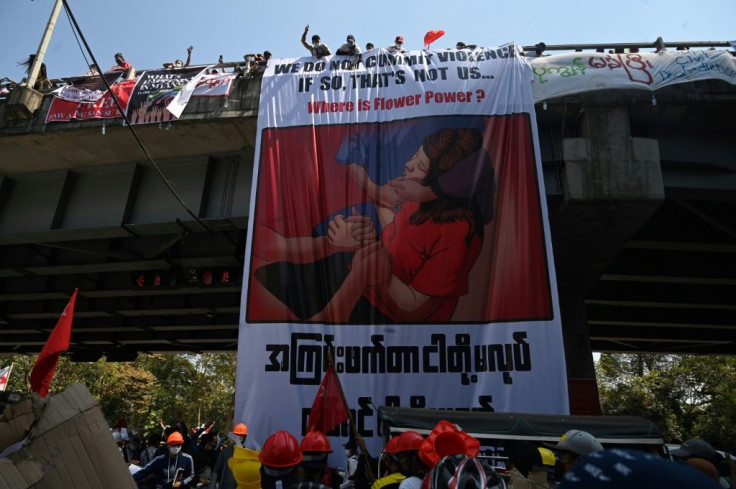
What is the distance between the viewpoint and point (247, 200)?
985 centimetres

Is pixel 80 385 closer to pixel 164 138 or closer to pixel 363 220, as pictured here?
pixel 363 220

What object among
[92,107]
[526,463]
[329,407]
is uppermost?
[92,107]

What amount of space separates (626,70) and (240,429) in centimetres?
833

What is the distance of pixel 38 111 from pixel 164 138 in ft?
8.14

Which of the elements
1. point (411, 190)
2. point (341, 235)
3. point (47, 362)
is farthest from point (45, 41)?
point (47, 362)

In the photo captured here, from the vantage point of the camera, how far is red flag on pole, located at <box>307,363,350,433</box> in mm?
6105

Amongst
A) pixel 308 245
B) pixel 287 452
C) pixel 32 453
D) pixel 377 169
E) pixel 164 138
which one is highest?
pixel 164 138

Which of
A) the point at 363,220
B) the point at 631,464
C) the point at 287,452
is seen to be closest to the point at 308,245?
the point at 363,220

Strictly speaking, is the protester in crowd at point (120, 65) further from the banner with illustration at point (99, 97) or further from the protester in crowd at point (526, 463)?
the protester in crowd at point (526, 463)

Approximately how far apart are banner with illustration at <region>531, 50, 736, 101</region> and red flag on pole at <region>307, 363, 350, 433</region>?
19.1ft

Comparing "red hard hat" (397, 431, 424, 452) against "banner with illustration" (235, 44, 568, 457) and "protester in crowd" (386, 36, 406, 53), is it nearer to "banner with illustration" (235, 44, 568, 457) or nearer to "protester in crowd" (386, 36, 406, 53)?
"banner with illustration" (235, 44, 568, 457)

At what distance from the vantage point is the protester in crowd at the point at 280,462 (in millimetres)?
3775

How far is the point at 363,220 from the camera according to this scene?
809 cm

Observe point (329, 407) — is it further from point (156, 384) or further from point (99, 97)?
point (156, 384)
